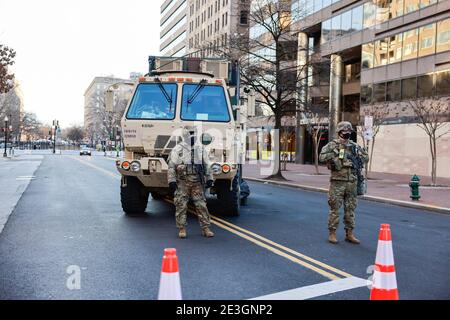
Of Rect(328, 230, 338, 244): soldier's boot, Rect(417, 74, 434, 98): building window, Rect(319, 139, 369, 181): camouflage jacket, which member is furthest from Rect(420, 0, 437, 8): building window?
Rect(328, 230, 338, 244): soldier's boot

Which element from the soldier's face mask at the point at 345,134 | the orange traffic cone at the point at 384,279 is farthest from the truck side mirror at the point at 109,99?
the orange traffic cone at the point at 384,279

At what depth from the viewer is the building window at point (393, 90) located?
32.8 meters

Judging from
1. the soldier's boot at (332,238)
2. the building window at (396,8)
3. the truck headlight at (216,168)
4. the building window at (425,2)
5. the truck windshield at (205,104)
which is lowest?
the soldier's boot at (332,238)

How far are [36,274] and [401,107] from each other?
3058 centimetres

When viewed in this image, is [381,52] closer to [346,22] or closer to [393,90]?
[393,90]

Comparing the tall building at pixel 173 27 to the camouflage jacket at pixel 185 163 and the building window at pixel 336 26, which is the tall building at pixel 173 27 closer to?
the building window at pixel 336 26

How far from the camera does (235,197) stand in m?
10.6

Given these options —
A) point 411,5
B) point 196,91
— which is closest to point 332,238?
point 196,91

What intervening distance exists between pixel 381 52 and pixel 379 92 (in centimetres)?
286

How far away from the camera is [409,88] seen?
104 feet

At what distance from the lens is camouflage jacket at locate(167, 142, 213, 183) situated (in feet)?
27.2

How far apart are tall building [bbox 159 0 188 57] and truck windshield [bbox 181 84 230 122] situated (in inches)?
3022

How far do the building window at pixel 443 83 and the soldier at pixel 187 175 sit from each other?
979 inches

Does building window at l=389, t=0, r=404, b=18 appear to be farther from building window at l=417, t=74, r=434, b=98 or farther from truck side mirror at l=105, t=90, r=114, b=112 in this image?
truck side mirror at l=105, t=90, r=114, b=112
